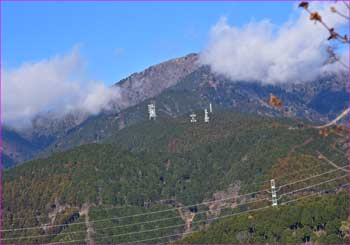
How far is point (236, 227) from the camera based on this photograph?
115 m

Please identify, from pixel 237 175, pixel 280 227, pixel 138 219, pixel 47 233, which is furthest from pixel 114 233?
pixel 280 227

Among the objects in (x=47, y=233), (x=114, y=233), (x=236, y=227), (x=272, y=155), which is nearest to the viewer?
(x=236, y=227)

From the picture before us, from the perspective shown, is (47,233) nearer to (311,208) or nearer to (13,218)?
(13,218)

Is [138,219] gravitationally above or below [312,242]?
above

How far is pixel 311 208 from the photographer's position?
357 ft

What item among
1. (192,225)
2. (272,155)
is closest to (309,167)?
(272,155)

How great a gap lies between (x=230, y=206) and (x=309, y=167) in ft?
80.5

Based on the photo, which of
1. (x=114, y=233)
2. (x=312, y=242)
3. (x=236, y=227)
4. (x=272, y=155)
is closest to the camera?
(x=312, y=242)

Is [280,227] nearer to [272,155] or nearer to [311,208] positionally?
[311,208]

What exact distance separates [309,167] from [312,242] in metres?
67.0

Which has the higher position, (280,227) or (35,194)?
(35,194)

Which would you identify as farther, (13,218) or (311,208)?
(13,218)

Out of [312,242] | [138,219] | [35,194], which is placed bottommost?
[312,242]

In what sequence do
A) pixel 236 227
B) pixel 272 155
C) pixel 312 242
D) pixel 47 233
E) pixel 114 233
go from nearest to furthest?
pixel 312 242 → pixel 236 227 → pixel 114 233 → pixel 47 233 → pixel 272 155
